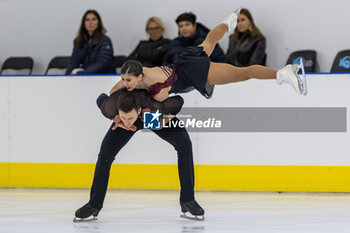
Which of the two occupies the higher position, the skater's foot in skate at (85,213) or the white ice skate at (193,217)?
the skater's foot in skate at (85,213)

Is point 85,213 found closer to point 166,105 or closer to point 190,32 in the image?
point 166,105

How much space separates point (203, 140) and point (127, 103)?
2.13 metres

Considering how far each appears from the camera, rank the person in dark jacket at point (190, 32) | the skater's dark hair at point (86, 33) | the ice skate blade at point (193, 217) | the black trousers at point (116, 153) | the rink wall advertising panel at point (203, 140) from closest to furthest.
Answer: the black trousers at point (116, 153) → the ice skate blade at point (193, 217) → the rink wall advertising panel at point (203, 140) → the person in dark jacket at point (190, 32) → the skater's dark hair at point (86, 33)

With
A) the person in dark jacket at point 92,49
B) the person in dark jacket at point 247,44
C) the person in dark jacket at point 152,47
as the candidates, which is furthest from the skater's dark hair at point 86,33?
the person in dark jacket at point 247,44

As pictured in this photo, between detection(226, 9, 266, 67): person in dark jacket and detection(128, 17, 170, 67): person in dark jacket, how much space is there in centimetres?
78

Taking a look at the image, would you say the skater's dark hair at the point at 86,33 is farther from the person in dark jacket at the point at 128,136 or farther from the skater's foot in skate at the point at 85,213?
the skater's foot in skate at the point at 85,213

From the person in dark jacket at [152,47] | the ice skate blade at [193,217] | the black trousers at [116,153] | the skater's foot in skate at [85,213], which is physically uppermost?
the person in dark jacket at [152,47]

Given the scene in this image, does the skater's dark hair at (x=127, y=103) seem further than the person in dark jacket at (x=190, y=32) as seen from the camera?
No

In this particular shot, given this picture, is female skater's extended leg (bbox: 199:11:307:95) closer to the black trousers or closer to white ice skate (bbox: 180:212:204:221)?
the black trousers

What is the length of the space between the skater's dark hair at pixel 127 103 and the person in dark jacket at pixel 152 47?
3.12m

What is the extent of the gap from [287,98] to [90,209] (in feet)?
7.70

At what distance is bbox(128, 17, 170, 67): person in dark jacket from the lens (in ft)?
24.0

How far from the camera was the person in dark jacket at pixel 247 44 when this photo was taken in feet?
23.2

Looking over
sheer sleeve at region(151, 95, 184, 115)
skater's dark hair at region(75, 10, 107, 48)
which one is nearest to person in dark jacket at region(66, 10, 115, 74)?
skater's dark hair at region(75, 10, 107, 48)
